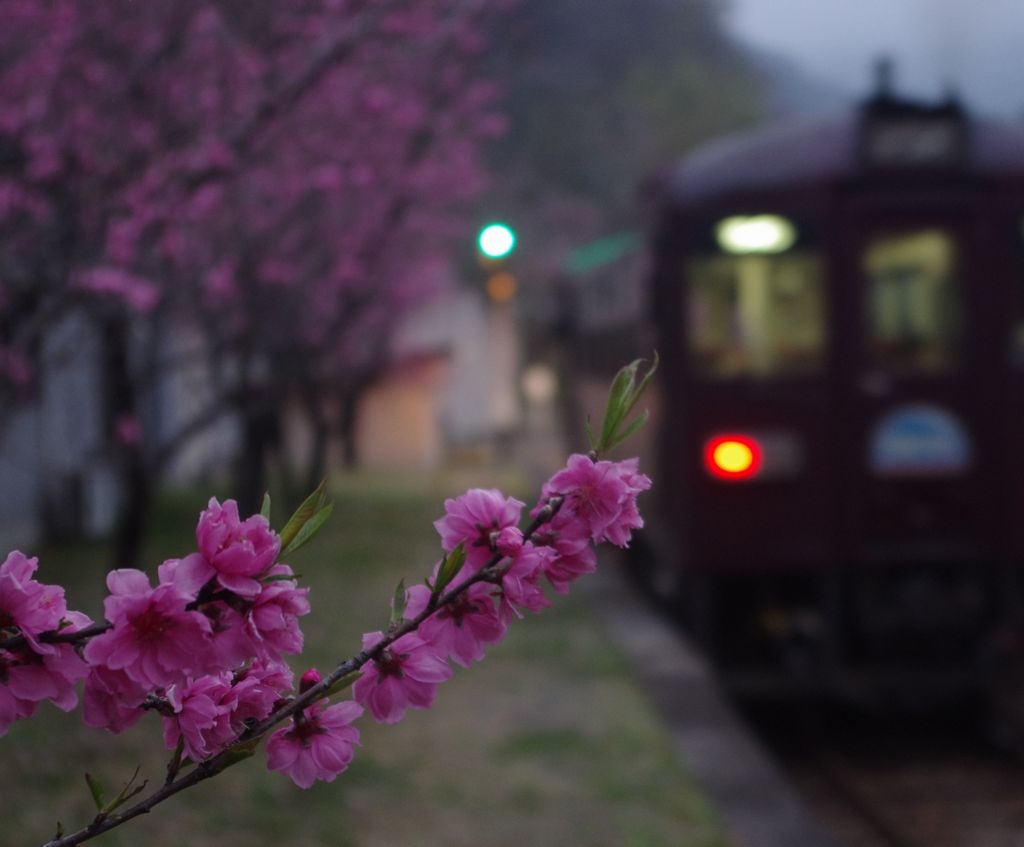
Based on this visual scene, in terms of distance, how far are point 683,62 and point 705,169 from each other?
2883 centimetres

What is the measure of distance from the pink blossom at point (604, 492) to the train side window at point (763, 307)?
6907 mm

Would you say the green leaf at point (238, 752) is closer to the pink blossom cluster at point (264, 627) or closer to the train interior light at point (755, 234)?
the pink blossom cluster at point (264, 627)

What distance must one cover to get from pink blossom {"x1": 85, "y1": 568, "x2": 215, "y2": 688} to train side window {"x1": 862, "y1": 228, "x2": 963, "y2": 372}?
7361 mm

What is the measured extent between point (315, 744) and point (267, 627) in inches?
8.3

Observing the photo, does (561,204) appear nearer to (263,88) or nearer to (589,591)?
(589,591)

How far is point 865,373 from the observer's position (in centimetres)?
847

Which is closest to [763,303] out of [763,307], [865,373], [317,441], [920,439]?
[763,307]

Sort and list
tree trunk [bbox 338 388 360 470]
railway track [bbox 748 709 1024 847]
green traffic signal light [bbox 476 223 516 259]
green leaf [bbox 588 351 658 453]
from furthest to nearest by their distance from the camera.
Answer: tree trunk [bbox 338 388 360 470] → green traffic signal light [bbox 476 223 516 259] → railway track [bbox 748 709 1024 847] → green leaf [bbox 588 351 658 453]

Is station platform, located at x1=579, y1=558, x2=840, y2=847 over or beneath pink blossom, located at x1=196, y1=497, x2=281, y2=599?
beneath

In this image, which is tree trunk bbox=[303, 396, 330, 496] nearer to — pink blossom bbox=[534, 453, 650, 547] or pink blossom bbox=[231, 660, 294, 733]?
pink blossom bbox=[231, 660, 294, 733]

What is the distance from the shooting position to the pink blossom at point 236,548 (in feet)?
4.79

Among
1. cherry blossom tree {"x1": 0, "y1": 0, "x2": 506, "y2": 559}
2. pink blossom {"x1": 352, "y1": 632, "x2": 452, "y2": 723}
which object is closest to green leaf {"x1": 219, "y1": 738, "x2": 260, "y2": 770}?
pink blossom {"x1": 352, "y1": 632, "x2": 452, "y2": 723}

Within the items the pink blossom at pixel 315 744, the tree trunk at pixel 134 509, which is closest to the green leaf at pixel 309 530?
the pink blossom at pixel 315 744

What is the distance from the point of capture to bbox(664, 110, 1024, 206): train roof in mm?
8414
